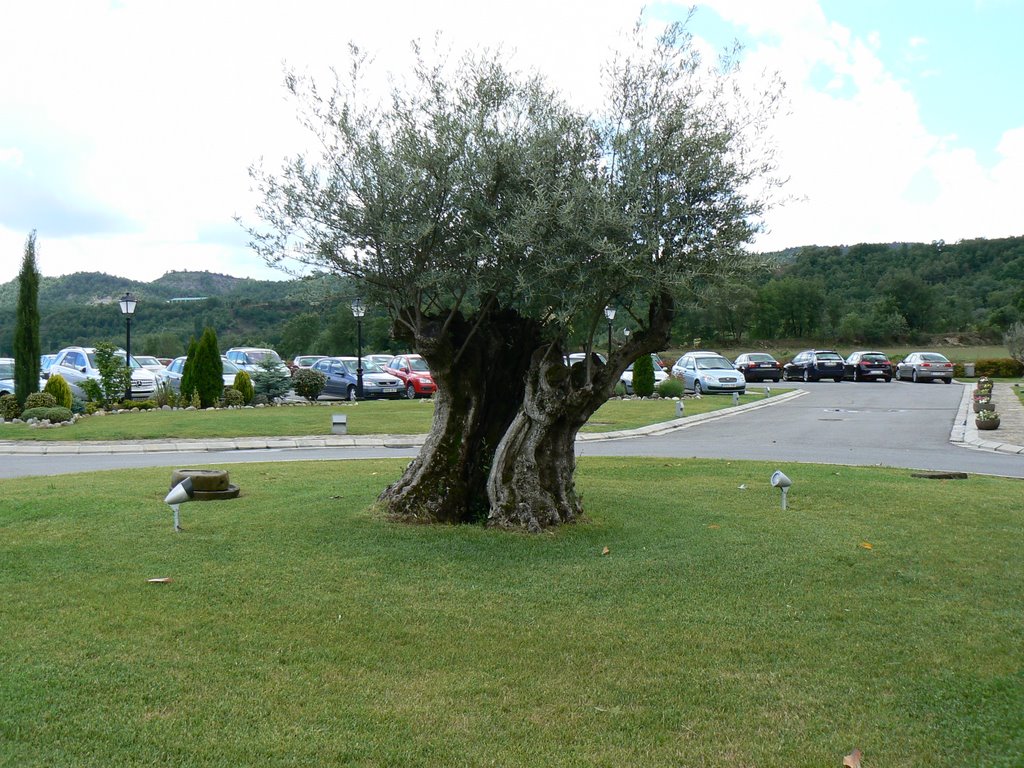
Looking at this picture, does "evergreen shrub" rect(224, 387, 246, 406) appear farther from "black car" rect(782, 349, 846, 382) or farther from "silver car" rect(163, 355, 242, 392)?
"black car" rect(782, 349, 846, 382)

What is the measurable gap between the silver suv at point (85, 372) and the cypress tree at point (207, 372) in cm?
243

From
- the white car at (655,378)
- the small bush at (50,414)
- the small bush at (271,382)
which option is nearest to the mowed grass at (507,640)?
the small bush at (50,414)

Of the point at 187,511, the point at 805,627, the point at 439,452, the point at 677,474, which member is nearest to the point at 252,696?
the point at 805,627

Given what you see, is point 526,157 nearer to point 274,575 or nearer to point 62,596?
point 274,575

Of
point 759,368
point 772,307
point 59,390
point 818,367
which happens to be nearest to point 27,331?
point 59,390

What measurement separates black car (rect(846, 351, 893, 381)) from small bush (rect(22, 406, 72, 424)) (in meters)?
36.6

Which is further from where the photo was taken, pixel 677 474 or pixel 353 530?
pixel 677 474

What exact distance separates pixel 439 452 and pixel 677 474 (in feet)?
16.2

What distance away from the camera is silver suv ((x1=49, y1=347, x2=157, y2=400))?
88.5 feet

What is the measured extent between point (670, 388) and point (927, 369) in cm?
1890

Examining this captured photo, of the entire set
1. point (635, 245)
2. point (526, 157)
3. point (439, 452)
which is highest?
point (526, 157)

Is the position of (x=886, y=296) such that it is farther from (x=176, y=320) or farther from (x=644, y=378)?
(x=176, y=320)

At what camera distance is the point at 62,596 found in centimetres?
560

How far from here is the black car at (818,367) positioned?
44625 mm
